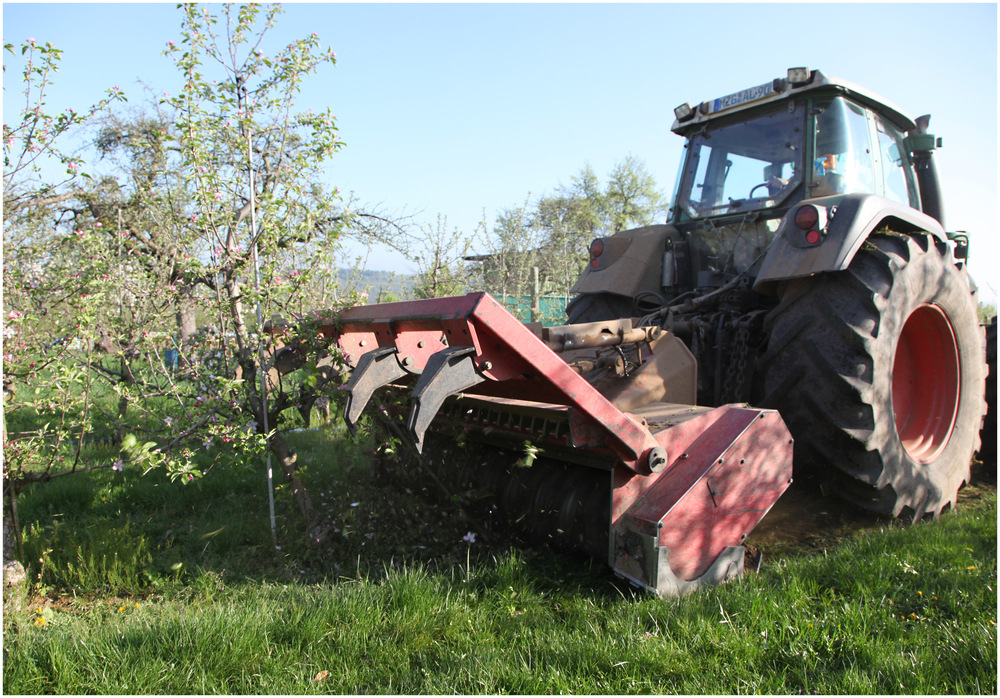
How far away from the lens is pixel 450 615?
8.14 ft

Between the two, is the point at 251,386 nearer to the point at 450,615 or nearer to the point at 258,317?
the point at 258,317

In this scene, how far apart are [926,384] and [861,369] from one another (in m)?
1.40

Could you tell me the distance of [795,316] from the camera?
3.40 metres

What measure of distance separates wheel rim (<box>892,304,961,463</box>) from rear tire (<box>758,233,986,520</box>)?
4.5 inches

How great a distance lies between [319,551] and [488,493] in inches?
33.3

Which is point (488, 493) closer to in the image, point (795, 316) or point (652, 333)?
point (652, 333)

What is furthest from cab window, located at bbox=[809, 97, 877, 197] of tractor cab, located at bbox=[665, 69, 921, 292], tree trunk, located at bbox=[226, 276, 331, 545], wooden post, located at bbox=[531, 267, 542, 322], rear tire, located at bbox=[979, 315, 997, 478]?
wooden post, located at bbox=[531, 267, 542, 322]

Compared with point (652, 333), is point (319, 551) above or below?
below

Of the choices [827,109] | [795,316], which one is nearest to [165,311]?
[795,316]

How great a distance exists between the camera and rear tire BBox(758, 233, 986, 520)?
3.18 metres

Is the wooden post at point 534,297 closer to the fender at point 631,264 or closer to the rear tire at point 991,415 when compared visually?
the fender at point 631,264

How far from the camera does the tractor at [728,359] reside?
2527 millimetres

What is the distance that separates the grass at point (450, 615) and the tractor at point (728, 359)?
0.89 feet

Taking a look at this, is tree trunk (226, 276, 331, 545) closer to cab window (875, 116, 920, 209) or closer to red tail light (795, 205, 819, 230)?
red tail light (795, 205, 819, 230)
